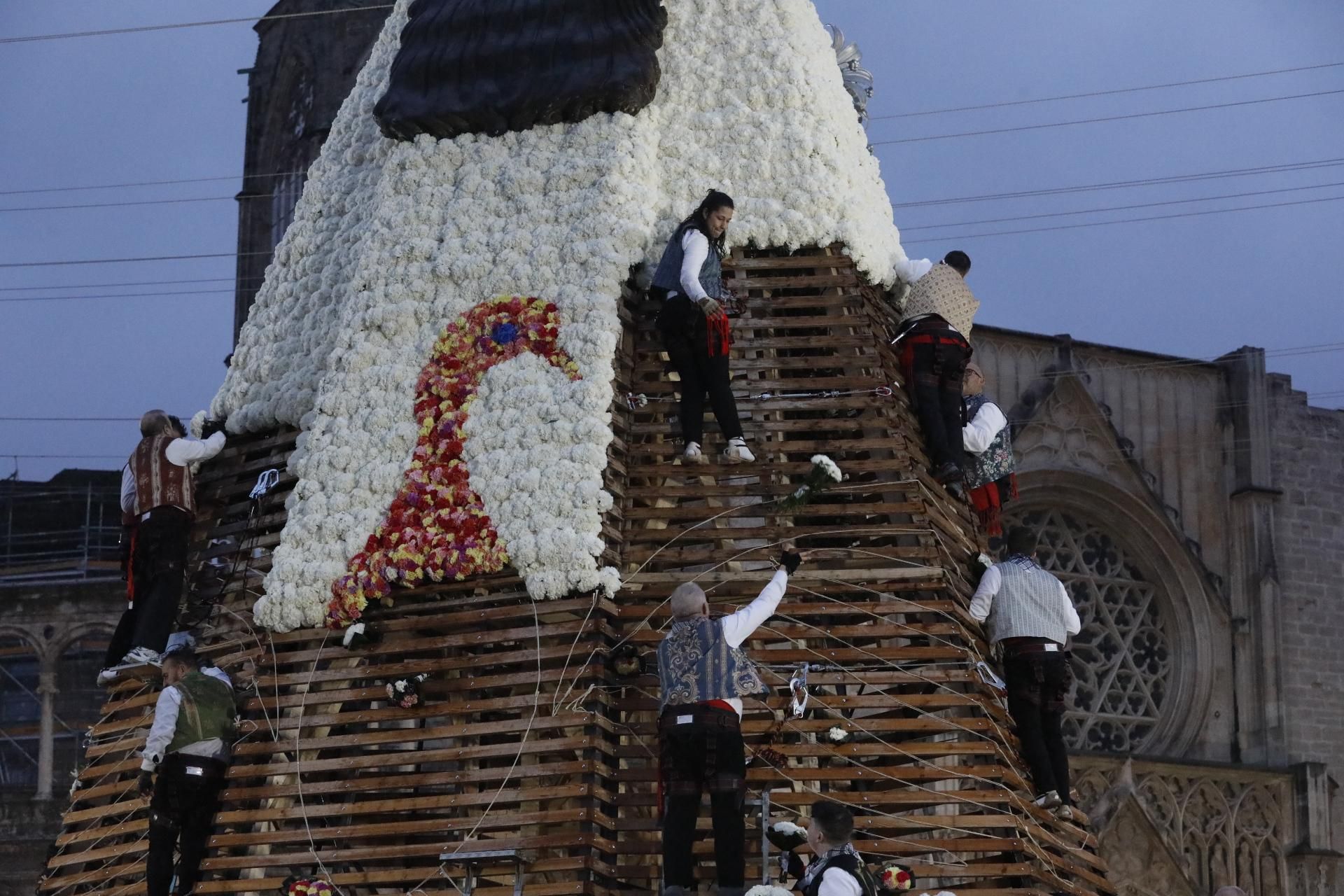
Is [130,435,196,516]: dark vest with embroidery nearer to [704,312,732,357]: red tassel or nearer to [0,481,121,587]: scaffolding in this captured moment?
[704,312,732,357]: red tassel

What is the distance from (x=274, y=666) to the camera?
12.8 m

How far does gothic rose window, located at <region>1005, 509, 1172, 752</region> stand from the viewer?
90.0 ft

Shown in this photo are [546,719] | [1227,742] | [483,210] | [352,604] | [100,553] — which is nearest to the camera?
[546,719]

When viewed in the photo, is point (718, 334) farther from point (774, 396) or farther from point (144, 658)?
point (144, 658)

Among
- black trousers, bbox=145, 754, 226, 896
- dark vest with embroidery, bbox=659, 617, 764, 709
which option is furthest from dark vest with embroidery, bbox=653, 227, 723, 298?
black trousers, bbox=145, 754, 226, 896

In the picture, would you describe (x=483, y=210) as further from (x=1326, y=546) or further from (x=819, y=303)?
(x=1326, y=546)

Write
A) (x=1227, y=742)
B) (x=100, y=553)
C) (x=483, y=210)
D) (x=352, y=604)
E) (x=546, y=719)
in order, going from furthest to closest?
(x=100, y=553), (x=1227, y=742), (x=483, y=210), (x=352, y=604), (x=546, y=719)

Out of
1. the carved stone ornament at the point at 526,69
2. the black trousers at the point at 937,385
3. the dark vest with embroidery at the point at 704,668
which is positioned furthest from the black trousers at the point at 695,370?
the dark vest with embroidery at the point at 704,668

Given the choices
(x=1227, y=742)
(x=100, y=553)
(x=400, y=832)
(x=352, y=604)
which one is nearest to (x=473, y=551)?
→ (x=352, y=604)

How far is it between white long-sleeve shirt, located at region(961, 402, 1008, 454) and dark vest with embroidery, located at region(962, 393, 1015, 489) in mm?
38

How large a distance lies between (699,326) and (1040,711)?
2.85 meters

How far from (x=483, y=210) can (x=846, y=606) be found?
3.57m

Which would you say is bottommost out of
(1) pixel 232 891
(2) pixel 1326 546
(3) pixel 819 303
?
(1) pixel 232 891

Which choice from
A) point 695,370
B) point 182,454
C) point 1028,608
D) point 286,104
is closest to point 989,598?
point 1028,608
